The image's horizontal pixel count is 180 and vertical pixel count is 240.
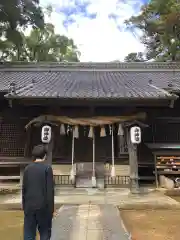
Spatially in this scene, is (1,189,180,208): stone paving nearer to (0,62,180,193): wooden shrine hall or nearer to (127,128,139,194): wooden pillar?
(127,128,139,194): wooden pillar

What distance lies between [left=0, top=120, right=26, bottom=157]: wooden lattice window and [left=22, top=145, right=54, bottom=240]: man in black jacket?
8.29 meters

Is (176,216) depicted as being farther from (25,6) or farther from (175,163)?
(25,6)

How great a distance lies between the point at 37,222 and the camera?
12.3 ft

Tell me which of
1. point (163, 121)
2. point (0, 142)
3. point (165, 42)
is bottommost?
point (0, 142)

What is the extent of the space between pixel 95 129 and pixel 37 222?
8573 mm

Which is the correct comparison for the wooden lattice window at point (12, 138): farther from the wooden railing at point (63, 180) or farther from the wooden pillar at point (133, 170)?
the wooden pillar at point (133, 170)

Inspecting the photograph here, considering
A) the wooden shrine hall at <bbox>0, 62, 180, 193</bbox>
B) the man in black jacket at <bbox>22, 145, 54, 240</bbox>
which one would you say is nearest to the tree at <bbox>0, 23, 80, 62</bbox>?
the wooden shrine hall at <bbox>0, 62, 180, 193</bbox>

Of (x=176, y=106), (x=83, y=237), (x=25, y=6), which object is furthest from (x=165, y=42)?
(x=83, y=237)

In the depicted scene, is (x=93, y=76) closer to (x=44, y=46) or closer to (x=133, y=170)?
(x=133, y=170)

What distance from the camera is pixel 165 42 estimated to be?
29.2m

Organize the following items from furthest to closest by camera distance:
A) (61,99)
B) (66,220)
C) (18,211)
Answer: (61,99), (18,211), (66,220)

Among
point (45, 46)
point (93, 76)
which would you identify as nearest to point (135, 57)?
point (45, 46)

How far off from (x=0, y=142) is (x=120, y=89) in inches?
223

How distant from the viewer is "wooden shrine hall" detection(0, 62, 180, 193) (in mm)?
9883
